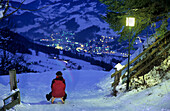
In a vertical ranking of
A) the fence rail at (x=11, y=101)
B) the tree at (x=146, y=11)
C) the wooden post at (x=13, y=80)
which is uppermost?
the tree at (x=146, y=11)

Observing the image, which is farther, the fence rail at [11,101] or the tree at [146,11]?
the tree at [146,11]

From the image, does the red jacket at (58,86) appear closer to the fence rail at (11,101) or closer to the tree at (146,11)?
the fence rail at (11,101)

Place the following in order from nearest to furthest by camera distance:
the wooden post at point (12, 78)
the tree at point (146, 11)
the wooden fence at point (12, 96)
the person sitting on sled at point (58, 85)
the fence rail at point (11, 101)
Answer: the fence rail at point (11, 101), the wooden fence at point (12, 96), the wooden post at point (12, 78), the person sitting on sled at point (58, 85), the tree at point (146, 11)

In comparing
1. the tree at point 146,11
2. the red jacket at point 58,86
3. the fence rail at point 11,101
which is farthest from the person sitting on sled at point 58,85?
the tree at point 146,11

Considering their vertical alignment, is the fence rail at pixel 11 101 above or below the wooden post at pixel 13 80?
below

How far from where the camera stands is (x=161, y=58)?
7969mm

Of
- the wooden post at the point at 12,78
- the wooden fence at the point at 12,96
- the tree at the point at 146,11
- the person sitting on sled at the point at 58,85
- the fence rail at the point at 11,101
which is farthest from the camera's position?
the tree at the point at 146,11

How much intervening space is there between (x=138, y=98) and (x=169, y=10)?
5.75 metres

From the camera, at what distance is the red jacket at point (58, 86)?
19.6 ft

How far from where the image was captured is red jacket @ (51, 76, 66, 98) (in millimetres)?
5977

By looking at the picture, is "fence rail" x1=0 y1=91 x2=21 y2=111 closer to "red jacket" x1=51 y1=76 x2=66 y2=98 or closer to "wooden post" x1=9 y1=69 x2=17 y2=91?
"wooden post" x1=9 y1=69 x2=17 y2=91

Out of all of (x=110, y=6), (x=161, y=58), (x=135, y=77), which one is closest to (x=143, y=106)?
(x=135, y=77)

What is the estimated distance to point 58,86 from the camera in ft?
19.8

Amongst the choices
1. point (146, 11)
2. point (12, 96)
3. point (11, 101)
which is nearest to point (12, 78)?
point (12, 96)
